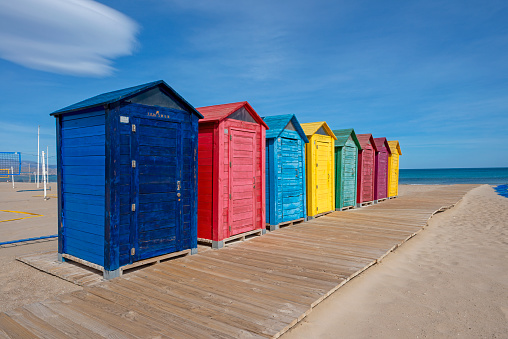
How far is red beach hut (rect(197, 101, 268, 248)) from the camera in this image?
6.50m

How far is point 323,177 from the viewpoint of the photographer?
10.5 metres

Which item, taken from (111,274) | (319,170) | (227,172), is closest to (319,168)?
(319,170)

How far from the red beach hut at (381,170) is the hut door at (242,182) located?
9644 mm

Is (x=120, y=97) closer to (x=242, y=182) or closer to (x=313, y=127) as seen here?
Result: (x=242, y=182)

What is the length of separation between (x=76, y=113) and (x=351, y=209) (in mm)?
10281

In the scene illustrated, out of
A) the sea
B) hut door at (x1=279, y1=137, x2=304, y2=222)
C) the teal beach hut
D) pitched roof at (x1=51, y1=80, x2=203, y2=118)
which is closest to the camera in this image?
pitched roof at (x1=51, y1=80, x2=203, y2=118)

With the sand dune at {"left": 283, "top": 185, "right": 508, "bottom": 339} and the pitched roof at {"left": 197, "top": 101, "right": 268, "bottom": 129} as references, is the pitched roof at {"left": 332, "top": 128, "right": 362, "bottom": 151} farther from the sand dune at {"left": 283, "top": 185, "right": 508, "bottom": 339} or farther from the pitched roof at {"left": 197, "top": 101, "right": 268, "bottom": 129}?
the pitched roof at {"left": 197, "top": 101, "right": 268, "bottom": 129}

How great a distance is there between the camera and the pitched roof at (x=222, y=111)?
6.55 metres

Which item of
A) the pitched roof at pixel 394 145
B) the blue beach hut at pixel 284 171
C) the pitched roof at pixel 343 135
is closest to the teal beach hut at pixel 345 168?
the pitched roof at pixel 343 135

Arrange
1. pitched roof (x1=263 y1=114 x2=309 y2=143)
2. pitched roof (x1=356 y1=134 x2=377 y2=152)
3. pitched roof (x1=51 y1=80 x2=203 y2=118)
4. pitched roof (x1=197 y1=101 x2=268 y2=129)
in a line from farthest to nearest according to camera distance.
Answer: pitched roof (x1=356 y1=134 x2=377 y2=152) → pitched roof (x1=263 y1=114 x2=309 y2=143) → pitched roof (x1=197 y1=101 x2=268 y2=129) → pitched roof (x1=51 y1=80 x2=203 y2=118)

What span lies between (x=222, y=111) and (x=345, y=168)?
6.69 metres

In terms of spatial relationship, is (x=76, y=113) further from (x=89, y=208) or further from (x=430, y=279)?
(x=430, y=279)

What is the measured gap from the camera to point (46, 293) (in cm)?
433

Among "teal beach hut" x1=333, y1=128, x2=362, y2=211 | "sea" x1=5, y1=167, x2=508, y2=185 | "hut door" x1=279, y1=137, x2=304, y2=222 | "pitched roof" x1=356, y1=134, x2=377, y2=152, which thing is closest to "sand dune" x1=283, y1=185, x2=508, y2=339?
"hut door" x1=279, y1=137, x2=304, y2=222
